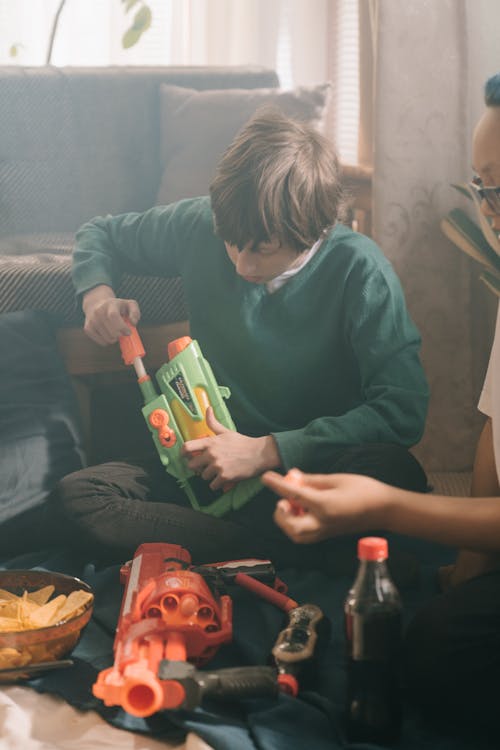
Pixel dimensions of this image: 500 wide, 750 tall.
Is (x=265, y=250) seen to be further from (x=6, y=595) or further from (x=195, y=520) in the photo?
(x=6, y=595)

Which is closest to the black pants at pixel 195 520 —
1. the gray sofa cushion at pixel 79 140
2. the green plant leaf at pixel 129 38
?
the gray sofa cushion at pixel 79 140

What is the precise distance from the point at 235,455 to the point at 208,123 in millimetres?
851

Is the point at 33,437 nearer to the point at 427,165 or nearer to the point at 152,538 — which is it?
the point at 152,538

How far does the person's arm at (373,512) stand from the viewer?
2.46 feet

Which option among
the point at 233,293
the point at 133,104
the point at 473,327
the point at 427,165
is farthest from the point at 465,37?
the point at 133,104

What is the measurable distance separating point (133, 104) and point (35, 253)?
44 centimetres

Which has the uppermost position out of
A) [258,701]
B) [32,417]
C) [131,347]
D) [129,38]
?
[129,38]

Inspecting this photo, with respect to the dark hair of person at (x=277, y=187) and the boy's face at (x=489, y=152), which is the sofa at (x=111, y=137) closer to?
the dark hair of person at (x=277, y=187)

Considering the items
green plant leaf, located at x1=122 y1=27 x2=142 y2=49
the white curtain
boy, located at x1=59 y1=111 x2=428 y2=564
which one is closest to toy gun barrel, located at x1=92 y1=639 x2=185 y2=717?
boy, located at x1=59 y1=111 x2=428 y2=564

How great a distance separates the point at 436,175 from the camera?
4.72 ft

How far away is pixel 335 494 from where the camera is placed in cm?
76

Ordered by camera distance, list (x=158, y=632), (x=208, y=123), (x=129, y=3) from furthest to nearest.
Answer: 1. (x=129, y=3)
2. (x=208, y=123)
3. (x=158, y=632)

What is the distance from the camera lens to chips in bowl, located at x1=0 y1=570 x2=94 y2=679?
0.87 meters

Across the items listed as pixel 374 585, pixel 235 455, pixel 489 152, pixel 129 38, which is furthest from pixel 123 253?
pixel 129 38
